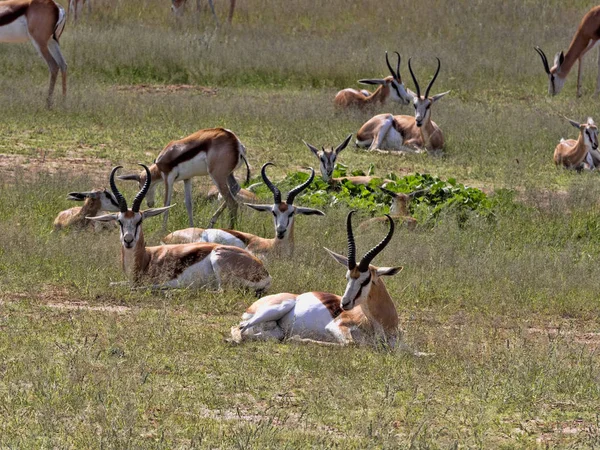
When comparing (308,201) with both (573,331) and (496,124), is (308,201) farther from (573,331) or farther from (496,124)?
(496,124)

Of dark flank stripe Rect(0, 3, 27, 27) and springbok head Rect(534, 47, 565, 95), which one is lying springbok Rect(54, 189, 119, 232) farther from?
springbok head Rect(534, 47, 565, 95)

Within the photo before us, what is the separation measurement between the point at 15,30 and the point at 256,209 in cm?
789

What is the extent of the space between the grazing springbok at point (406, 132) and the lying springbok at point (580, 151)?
1490 mm

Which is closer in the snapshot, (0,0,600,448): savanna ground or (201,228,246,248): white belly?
(0,0,600,448): savanna ground

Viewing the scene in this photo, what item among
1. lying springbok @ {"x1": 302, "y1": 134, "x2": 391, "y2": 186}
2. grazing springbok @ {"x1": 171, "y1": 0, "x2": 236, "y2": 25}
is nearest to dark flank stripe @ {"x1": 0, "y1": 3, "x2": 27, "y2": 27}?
lying springbok @ {"x1": 302, "y1": 134, "x2": 391, "y2": 186}

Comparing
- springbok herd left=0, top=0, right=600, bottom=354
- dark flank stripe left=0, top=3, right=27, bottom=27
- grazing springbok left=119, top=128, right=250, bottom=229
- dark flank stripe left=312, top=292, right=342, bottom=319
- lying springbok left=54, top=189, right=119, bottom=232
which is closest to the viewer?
springbok herd left=0, top=0, right=600, bottom=354

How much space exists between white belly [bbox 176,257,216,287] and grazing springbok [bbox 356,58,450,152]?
666cm

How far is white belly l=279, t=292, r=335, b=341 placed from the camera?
688 cm

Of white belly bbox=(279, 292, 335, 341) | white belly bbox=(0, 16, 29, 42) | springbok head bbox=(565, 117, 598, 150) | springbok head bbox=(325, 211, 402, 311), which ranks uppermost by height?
white belly bbox=(0, 16, 29, 42)

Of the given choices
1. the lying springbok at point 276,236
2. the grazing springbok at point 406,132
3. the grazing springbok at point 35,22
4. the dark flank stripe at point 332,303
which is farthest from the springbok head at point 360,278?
the grazing springbok at point 35,22

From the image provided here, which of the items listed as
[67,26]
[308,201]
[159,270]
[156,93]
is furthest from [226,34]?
[159,270]

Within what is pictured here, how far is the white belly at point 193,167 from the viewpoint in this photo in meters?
10.3

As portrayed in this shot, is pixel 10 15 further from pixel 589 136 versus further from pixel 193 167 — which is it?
pixel 589 136

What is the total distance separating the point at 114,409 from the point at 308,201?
603 centimetres
